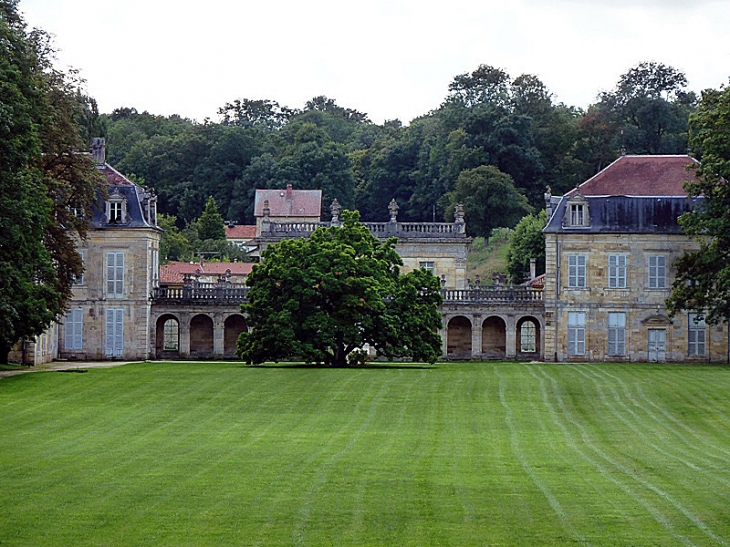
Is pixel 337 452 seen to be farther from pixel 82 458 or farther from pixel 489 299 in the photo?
pixel 489 299

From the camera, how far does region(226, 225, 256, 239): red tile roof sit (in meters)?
100

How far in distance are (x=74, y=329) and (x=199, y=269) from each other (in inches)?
689

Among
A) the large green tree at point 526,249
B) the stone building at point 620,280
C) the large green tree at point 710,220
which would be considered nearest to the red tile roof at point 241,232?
the large green tree at point 526,249

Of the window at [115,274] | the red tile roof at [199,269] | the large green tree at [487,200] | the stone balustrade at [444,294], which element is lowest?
the stone balustrade at [444,294]

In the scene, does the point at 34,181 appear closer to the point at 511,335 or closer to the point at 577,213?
the point at 577,213

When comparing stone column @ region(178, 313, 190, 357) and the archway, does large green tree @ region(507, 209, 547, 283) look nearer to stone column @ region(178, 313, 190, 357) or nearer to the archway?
Answer: the archway

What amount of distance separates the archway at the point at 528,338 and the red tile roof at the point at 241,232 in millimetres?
34634

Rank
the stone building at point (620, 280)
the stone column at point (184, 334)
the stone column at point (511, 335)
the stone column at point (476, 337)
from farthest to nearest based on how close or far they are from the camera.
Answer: the stone column at point (476, 337)
the stone column at point (511, 335)
the stone column at point (184, 334)
the stone building at point (620, 280)

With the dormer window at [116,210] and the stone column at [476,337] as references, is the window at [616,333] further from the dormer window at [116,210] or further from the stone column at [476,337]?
the dormer window at [116,210]

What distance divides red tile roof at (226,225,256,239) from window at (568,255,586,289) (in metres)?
45.4

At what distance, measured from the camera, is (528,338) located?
69.8 meters

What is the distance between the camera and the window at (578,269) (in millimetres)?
57906

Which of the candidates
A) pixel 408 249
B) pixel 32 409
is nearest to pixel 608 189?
pixel 408 249

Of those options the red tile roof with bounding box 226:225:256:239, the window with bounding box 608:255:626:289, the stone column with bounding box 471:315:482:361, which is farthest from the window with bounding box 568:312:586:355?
the red tile roof with bounding box 226:225:256:239
